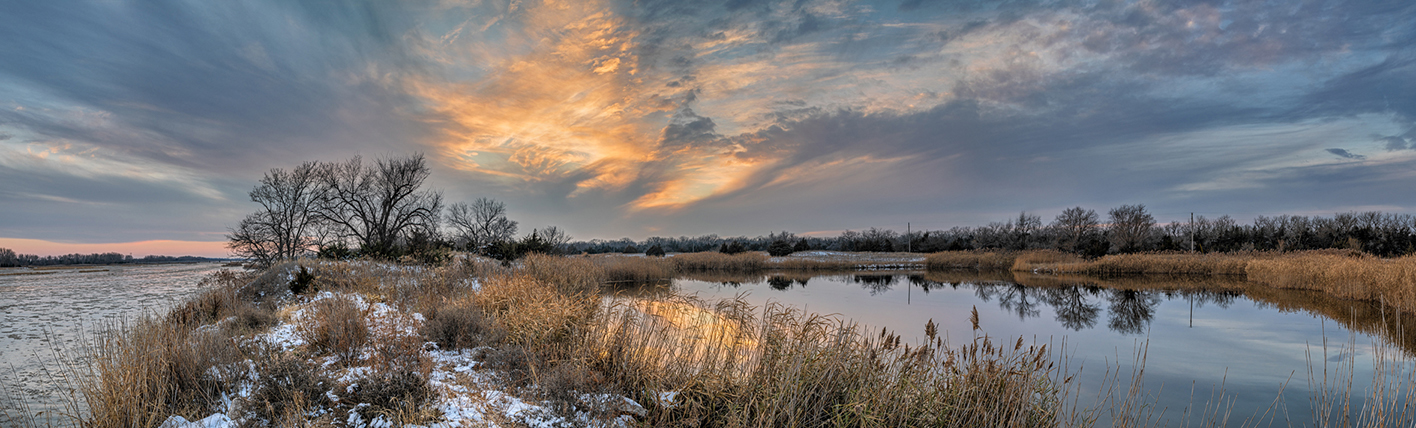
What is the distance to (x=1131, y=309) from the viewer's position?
16.5 m

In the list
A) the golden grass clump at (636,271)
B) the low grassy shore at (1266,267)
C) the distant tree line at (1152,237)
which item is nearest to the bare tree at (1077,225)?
the distant tree line at (1152,237)

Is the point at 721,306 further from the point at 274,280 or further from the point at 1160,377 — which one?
the point at 274,280

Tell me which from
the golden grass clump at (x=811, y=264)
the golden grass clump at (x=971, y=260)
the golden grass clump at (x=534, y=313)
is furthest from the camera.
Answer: the golden grass clump at (x=811, y=264)

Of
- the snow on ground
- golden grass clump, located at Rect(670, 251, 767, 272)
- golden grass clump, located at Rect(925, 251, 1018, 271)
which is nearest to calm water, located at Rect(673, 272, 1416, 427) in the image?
the snow on ground

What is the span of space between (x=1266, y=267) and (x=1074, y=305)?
53.6 ft

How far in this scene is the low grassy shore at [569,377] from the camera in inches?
179

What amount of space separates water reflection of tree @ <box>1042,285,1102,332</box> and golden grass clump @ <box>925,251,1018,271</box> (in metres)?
16.9

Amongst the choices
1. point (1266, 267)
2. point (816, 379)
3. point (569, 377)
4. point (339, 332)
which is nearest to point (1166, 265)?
point (1266, 267)

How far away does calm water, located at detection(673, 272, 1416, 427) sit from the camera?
797 cm

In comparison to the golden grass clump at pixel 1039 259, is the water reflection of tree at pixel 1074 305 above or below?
below

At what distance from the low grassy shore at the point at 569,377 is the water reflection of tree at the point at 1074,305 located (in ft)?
34.0

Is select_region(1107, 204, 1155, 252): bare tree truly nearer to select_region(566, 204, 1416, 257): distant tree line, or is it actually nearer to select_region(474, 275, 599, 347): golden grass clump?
select_region(566, 204, 1416, 257): distant tree line

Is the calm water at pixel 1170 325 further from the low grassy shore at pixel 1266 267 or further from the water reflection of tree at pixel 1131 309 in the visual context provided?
the low grassy shore at pixel 1266 267

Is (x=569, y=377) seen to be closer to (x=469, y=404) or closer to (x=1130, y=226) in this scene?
(x=469, y=404)
